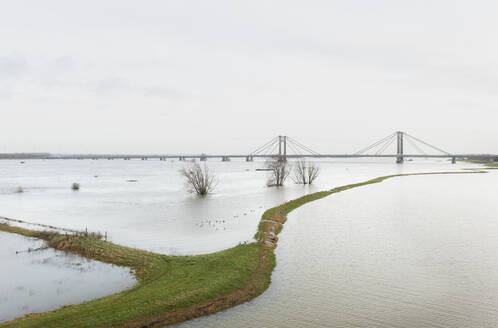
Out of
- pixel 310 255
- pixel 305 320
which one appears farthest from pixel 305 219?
pixel 305 320

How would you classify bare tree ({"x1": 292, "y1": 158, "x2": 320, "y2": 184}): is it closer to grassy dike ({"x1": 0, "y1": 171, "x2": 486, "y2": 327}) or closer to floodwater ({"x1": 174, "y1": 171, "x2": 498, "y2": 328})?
floodwater ({"x1": 174, "y1": 171, "x2": 498, "y2": 328})

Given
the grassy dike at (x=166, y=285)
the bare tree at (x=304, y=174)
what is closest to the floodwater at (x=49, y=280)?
the grassy dike at (x=166, y=285)

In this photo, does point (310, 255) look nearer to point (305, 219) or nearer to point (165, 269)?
point (165, 269)

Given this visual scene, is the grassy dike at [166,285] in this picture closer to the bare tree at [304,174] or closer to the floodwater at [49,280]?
the floodwater at [49,280]

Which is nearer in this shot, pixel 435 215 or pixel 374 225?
pixel 374 225

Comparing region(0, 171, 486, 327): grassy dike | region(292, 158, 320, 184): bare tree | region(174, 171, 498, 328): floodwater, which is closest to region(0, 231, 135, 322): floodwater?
region(0, 171, 486, 327): grassy dike
